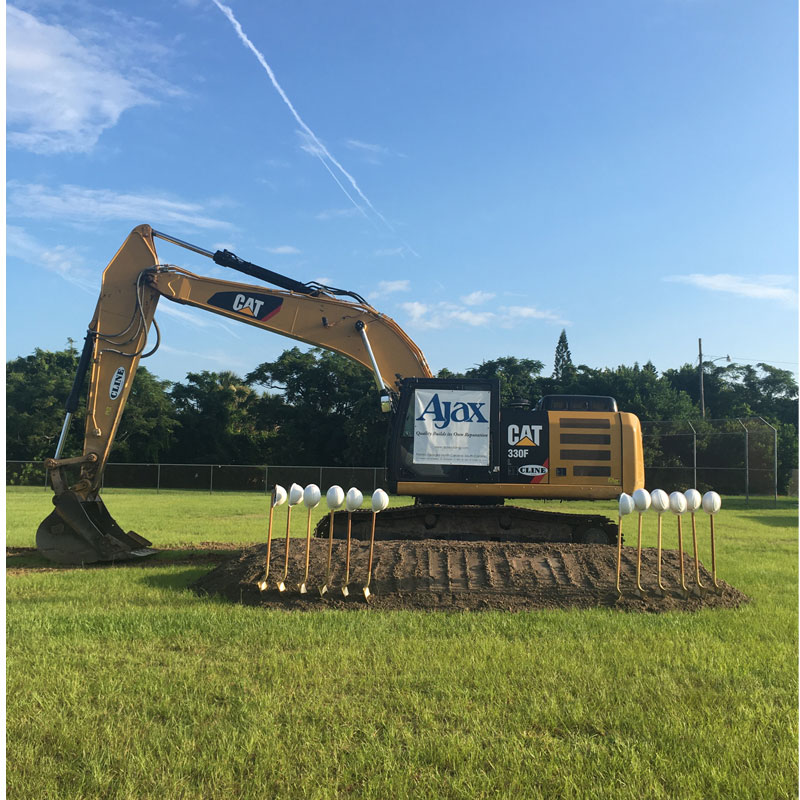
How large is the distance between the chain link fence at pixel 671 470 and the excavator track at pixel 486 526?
22923mm

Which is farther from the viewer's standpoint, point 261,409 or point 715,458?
point 261,409

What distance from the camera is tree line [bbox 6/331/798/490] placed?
46031 millimetres

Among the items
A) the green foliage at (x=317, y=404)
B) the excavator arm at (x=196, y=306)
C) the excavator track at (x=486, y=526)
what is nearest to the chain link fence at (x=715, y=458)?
the green foliage at (x=317, y=404)

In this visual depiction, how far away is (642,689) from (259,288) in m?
→ 9.90

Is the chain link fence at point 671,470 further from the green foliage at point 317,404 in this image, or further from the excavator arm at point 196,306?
the excavator arm at point 196,306

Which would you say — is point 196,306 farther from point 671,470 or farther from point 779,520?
point 671,470

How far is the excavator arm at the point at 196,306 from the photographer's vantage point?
40.6ft

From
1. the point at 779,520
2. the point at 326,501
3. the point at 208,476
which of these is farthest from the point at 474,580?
the point at 208,476

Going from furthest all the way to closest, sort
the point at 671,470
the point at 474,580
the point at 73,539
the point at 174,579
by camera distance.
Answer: the point at 671,470
the point at 73,539
the point at 174,579
the point at 474,580

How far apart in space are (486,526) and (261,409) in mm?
39340

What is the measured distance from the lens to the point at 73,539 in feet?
A: 36.7

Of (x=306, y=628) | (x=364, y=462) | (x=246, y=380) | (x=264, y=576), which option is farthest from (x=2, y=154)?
(x=246, y=380)

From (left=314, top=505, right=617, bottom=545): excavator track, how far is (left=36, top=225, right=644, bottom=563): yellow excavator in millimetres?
20

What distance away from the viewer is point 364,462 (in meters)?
43.8
